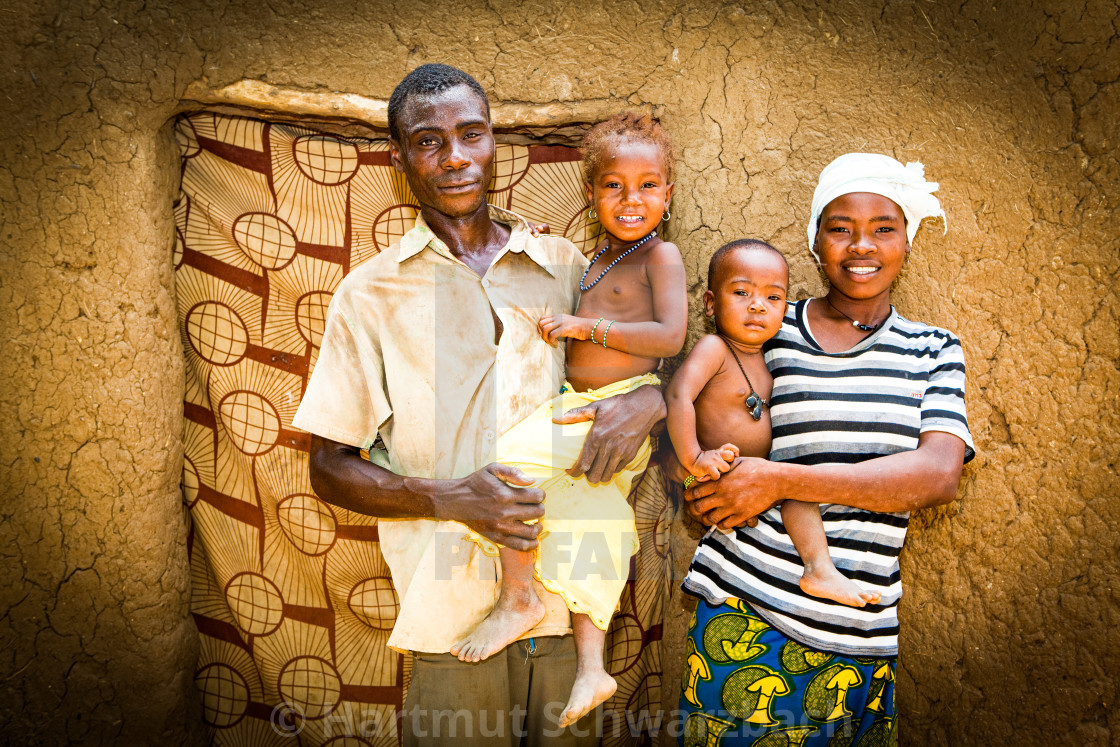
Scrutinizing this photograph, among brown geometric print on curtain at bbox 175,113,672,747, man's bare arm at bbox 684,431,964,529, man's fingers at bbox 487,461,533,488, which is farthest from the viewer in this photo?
brown geometric print on curtain at bbox 175,113,672,747

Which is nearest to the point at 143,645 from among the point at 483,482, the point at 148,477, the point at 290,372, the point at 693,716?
the point at 148,477

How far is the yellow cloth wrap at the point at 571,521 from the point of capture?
6.68ft

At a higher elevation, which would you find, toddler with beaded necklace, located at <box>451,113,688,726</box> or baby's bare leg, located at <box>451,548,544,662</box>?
toddler with beaded necklace, located at <box>451,113,688,726</box>

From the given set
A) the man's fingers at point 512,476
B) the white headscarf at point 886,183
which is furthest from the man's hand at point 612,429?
the white headscarf at point 886,183

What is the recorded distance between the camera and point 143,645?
2.57 m

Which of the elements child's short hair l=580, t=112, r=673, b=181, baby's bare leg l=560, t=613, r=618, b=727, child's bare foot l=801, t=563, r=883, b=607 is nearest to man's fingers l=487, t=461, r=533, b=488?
baby's bare leg l=560, t=613, r=618, b=727

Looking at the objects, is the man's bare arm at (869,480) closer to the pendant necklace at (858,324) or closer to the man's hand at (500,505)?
the pendant necklace at (858,324)

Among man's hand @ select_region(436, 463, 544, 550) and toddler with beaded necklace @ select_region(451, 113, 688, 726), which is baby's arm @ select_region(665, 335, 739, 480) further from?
man's hand @ select_region(436, 463, 544, 550)

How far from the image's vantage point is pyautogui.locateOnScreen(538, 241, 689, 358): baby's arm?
209 centimetres

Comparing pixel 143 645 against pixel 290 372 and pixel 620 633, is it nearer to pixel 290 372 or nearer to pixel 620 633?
pixel 290 372

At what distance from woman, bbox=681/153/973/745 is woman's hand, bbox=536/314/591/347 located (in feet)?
1.85

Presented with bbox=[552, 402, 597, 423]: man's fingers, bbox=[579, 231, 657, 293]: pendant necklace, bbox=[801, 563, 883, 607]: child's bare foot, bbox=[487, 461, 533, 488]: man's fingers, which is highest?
bbox=[579, 231, 657, 293]: pendant necklace

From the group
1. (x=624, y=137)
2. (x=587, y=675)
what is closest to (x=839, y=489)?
(x=587, y=675)

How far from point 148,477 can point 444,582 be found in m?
1.20
